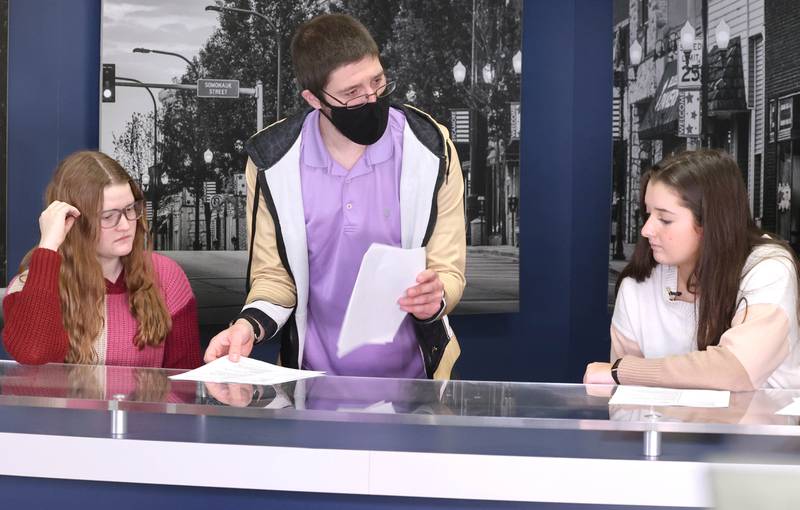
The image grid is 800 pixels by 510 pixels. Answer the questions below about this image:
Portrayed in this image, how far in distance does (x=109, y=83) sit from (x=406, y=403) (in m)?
2.50

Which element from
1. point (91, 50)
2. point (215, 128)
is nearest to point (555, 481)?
point (215, 128)

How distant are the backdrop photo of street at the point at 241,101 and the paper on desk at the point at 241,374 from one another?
1.81 metres

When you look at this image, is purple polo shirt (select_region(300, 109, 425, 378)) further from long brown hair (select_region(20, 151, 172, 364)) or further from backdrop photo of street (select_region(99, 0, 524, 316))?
backdrop photo of street (select_region(99, 0, 524, 316))

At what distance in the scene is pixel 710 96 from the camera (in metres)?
4.09

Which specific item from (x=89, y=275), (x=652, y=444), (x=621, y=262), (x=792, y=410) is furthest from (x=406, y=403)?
(x=621, y=262)

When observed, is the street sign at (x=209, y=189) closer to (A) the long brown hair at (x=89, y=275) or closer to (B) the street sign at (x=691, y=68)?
(A) the long brown hair at (x=89, y=275)

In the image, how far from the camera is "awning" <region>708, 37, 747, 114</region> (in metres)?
4.03

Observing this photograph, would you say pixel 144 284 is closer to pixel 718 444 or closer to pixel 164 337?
pixel 164 337

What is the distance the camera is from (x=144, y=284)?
264 centimetres

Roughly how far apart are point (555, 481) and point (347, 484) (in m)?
0.34

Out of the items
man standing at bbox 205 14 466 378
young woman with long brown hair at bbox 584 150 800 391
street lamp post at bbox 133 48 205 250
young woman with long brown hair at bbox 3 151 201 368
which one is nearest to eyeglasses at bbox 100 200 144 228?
young woman with long brown hair at bbox 3 151 201 368

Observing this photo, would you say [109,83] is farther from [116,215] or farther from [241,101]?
[116,215]

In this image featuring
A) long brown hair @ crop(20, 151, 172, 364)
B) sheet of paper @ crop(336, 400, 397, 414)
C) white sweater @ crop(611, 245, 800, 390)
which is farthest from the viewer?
long brown hair @ crop(20, 151, 172, 364)

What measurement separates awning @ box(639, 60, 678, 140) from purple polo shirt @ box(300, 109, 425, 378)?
1.90 meters
